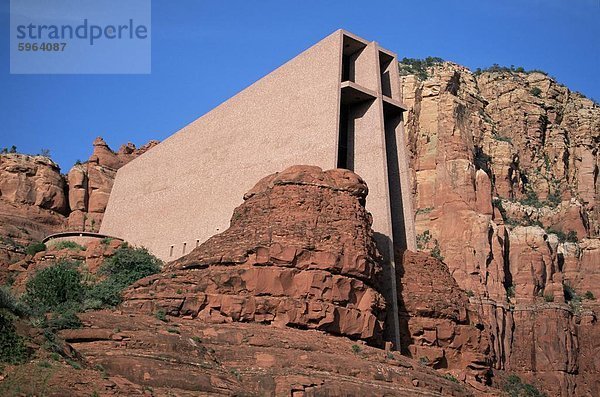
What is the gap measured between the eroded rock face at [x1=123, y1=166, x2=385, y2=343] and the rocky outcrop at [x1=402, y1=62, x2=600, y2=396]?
2787cm

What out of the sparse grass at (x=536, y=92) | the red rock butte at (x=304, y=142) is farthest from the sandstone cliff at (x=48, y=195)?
the sparse grass at (x=536, y=92)

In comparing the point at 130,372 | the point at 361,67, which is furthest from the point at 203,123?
the point at 130,372

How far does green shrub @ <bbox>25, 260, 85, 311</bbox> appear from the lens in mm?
31766

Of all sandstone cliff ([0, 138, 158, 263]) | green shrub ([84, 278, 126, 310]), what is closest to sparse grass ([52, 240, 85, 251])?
sandstone cliff ([0, 138, 158, 263])

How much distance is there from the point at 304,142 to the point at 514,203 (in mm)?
41886

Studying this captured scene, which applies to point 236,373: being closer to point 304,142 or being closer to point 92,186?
point 304,142

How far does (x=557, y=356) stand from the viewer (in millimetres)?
64375

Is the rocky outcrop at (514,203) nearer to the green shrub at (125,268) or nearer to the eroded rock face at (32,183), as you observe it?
the green shrub at (125,268)

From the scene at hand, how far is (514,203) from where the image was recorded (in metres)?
77.2

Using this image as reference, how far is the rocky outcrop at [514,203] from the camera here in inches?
2579

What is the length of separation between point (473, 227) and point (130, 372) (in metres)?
49.5

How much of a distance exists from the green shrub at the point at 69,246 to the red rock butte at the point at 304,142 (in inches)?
131

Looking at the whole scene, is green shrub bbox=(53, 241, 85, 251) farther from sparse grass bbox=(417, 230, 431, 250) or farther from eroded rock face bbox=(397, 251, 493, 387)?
sparse grass bbox=(417, 230, 431, 250)

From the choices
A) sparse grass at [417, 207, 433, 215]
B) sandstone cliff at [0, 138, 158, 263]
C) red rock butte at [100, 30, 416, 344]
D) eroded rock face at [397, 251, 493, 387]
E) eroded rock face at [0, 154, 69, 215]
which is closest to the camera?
eroded rock face at [397, 251, 493, 387]
